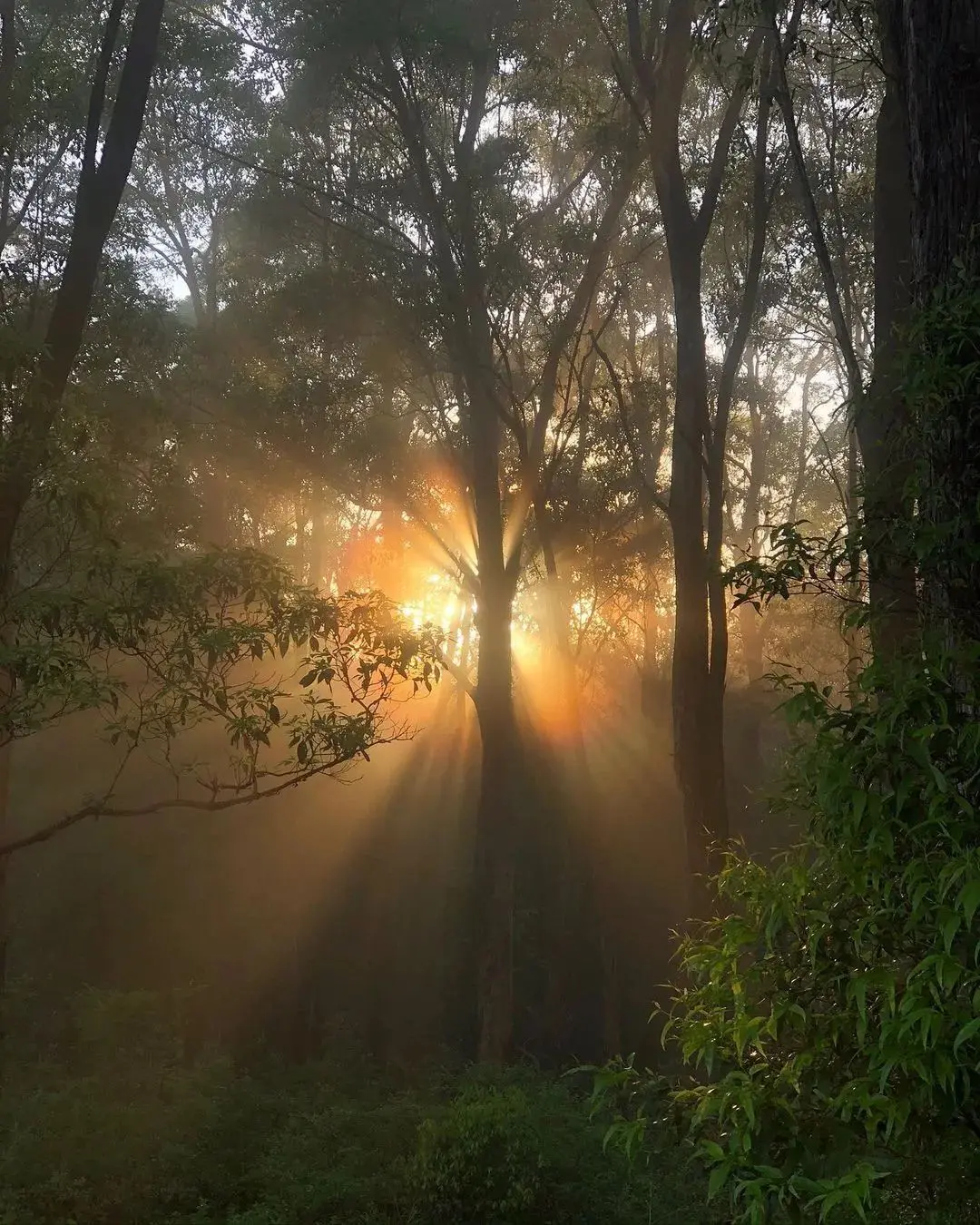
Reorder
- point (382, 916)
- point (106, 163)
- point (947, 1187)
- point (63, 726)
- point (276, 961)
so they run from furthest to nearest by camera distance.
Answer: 1. point (63, 726)
2. point (382, 916)
3. point (276, 961)
4. point (106, 163)
5. point (947, 1187)

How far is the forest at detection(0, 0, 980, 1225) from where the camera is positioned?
3.42 metres

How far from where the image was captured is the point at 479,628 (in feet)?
47.7

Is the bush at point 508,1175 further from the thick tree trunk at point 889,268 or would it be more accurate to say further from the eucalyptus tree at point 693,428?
the thick tree trunk at point 889,268

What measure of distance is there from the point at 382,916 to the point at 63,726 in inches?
277

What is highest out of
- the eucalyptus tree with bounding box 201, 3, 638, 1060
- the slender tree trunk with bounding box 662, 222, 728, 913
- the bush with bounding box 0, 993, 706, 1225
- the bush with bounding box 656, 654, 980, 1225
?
the eucalyptus tree with bounding box 201, 3, 638, 1060

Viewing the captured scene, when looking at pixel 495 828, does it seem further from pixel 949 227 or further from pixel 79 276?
pixel 949 227

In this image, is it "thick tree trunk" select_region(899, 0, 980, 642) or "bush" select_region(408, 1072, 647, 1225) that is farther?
"bush" select_region(408, 1072, 647, 1225)

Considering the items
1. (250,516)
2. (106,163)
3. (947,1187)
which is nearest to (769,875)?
(947,1187)

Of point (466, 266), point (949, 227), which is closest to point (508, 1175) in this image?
point (949, 227)

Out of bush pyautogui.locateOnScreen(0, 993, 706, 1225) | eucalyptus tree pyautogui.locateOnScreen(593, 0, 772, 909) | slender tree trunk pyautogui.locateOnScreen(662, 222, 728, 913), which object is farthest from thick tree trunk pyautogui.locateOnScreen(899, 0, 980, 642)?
slender tree trunk pyautogui.locateOnScreen(662, 222, 728, 913)

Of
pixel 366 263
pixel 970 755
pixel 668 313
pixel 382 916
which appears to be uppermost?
pixel 668 313

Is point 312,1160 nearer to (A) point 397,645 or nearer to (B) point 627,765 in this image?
(A) point 397,645

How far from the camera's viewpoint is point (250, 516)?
76.7 feet

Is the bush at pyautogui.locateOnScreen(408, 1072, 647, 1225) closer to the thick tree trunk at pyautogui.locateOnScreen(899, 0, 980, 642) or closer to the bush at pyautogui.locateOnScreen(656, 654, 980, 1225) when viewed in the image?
the bush at pyautogui.locateOnScreen(656, 654, 980, 1225)
